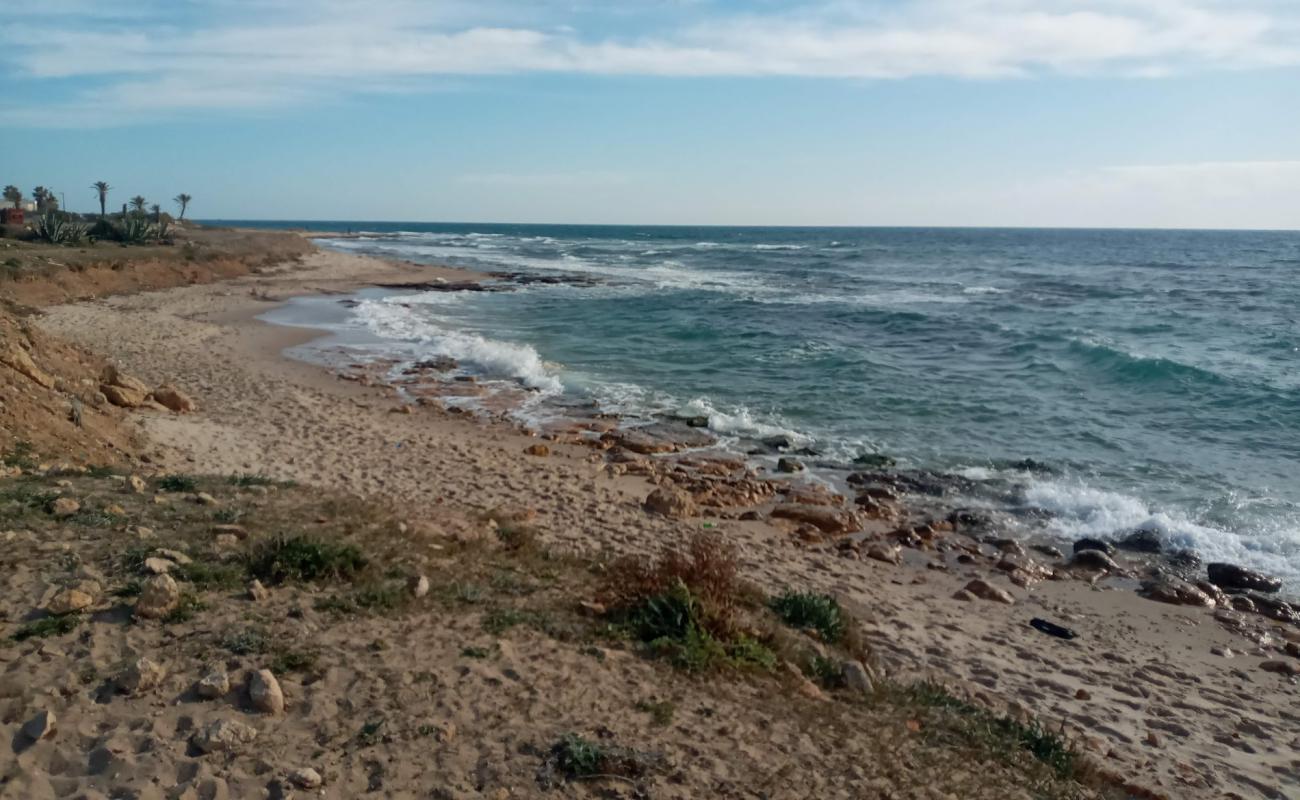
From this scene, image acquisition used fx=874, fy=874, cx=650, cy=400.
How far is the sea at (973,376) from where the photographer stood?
13.1 metres

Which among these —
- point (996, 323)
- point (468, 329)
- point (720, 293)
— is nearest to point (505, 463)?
point (468, 329)

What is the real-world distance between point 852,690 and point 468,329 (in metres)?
23.4

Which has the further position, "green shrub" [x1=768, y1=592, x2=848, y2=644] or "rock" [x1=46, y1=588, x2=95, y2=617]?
"green shrub" [x1=768, y1=592, x2=848, y2=644]

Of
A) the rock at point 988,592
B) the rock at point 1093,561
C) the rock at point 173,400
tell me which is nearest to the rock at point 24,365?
the rock at point 173,400

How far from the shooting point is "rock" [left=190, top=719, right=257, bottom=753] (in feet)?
14.6

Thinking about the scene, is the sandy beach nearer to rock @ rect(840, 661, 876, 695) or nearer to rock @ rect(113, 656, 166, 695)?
rock @ rect(113, 656, 166, 695)

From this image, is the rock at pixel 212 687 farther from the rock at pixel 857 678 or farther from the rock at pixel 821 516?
the rock at pixel 821 516

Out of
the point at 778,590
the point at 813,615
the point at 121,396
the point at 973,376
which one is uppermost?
the point at 121,396

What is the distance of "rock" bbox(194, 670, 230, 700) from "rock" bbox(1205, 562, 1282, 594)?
1046 centimetres

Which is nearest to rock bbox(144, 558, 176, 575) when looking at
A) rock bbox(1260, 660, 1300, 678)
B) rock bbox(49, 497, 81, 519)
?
rock bbox(49, 497, 81, 519)

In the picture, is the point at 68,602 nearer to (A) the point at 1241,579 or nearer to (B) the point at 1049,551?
(B) the point at 1049,551

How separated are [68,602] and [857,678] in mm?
5186

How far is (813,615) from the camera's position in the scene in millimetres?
7051

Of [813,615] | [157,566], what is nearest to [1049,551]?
[813,615]
